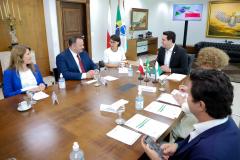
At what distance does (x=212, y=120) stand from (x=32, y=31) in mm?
Result: 4648

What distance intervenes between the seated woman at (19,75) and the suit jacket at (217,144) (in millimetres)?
1689

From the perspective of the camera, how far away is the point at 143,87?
7.06 ft

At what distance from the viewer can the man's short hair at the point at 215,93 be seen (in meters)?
0.90

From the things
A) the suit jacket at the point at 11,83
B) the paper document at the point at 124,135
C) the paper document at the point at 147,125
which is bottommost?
the paper document at the point at 124,135

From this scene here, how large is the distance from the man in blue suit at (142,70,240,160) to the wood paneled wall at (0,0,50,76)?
4.31 meters

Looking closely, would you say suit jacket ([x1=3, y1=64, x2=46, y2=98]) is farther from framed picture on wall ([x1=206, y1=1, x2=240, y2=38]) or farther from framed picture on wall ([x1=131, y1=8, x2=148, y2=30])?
framed picture on wall ([x1=206, y1=1, x2=240, y2=38])

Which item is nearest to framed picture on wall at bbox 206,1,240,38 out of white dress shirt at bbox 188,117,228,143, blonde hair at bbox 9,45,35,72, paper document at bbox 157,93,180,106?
paper document at bbox 157,93,180,106

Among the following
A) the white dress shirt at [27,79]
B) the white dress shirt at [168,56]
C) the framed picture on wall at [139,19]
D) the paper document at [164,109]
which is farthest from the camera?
the framed picture on wall at [139,19]

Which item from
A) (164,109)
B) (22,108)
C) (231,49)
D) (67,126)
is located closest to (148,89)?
(164,109)

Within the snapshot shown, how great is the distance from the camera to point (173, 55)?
9.98 feet

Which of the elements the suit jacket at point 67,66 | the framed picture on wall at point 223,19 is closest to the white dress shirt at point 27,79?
the suit jacket at point 67,66

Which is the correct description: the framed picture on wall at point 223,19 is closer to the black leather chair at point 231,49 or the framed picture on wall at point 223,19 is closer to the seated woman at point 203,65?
the black leather chair at point 231,49

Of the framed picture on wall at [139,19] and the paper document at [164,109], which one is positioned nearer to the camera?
the paper document at [164,109]

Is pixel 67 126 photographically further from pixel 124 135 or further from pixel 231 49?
pixel 231 49
